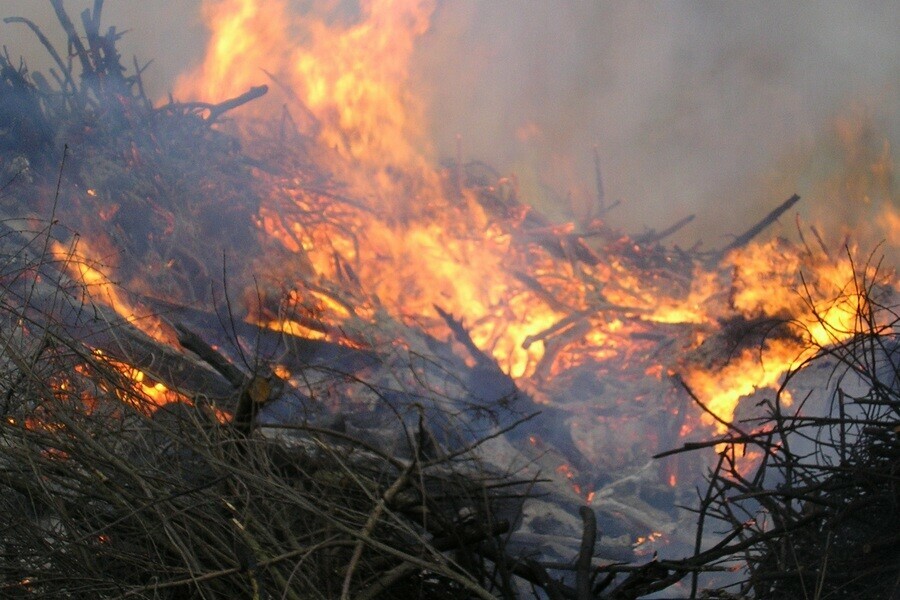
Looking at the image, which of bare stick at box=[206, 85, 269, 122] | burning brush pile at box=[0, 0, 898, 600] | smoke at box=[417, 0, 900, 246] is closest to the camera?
burning brush pile at box=[0, 0, 898, 600]

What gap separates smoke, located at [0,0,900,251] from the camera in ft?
35.8

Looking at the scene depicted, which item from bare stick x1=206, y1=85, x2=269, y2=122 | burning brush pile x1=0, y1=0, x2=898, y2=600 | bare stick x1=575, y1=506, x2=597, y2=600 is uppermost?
bare stick x1=206, y1=85, x2=269, y2=122

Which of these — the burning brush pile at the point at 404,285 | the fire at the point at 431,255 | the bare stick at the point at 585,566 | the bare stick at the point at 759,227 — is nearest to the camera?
the bare stick at the point at 585,566

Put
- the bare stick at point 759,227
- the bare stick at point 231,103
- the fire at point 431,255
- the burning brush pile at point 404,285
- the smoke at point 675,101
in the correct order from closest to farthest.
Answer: the burning brush pile at point 404,285, the fire at point 431,255, the bare stick at point 231,103, the bare stick at point 759,227, the smoke at point 675,101

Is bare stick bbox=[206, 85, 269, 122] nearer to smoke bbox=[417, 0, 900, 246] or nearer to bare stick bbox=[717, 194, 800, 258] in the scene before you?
smoke bbox=[417, 0, 900, 246]

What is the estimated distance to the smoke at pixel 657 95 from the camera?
10898mm

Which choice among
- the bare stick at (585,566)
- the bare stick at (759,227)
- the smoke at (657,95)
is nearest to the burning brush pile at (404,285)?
the bare stick at (759,227)

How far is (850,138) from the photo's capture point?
10961 mm

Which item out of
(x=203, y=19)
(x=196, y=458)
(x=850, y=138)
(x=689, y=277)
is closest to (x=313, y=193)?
(x=203, y=19)

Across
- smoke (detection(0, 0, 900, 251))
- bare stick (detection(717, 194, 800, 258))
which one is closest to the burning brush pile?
bare stick (detection(717, 194, 800, 258))

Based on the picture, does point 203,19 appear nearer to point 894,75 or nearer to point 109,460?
point 894,75

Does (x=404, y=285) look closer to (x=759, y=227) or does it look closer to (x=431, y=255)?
(x=431, y=255)

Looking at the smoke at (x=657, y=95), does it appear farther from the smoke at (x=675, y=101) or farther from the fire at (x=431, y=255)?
the fire at (x=431, y=255)

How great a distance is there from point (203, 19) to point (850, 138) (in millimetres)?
9506
